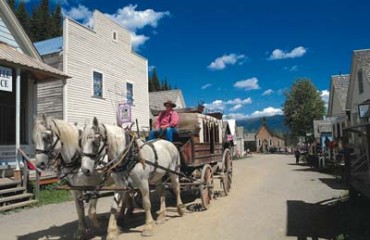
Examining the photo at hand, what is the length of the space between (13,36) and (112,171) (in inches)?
453

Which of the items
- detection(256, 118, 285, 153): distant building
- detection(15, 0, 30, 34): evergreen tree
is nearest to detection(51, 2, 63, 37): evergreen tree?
detection(15, 0, 30, 34): evergreen tree

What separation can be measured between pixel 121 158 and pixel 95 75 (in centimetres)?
1561

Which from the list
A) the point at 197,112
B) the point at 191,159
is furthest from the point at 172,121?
the point at 197,112

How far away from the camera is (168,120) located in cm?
1032

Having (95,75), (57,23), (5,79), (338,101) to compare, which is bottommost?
(5,79)

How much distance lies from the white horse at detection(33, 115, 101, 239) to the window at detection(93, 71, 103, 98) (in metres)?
14.6

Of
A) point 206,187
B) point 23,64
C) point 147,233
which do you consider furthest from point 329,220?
point 23,64

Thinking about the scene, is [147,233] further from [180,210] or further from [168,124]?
[168,124]

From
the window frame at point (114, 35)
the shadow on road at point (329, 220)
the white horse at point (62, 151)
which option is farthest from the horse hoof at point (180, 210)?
the window frame at point (114, 35)

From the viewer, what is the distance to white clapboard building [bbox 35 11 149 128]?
784 inches

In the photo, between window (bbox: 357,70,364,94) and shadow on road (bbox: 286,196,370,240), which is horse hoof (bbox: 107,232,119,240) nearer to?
shadow on road (bbox: 286,196,370,240)

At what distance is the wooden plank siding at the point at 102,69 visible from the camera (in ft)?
65.8

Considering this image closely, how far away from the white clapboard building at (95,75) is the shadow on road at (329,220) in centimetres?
1150

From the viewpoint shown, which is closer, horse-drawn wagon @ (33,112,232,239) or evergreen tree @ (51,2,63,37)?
horse-drawn wagon @ (33,112,232,239)
